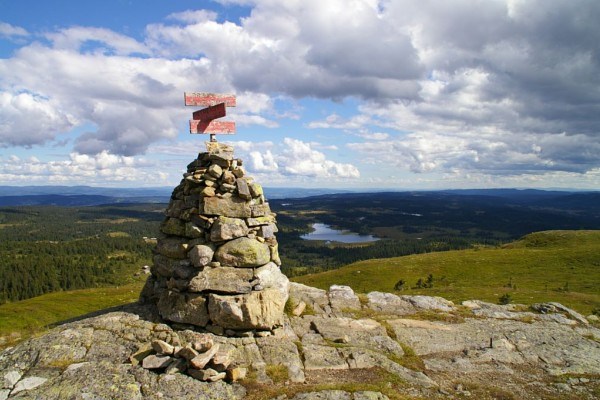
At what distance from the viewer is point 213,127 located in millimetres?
25891

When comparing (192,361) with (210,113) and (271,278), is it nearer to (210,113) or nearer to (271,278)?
(271,278)

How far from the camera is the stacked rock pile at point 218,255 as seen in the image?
71.0 ft

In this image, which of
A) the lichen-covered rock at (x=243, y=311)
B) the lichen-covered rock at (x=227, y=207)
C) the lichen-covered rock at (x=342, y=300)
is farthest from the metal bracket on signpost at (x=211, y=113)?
the lichen-covered rock at (x=342, y=300)

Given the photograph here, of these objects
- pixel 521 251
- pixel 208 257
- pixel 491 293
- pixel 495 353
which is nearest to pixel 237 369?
pixel 208 257

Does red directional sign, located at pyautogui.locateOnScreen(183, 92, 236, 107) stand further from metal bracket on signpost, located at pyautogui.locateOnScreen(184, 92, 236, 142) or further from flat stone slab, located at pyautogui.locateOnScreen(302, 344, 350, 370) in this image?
flat stone slab, located at pyautogui.locateOnScreen(302, 344, 350, 370)

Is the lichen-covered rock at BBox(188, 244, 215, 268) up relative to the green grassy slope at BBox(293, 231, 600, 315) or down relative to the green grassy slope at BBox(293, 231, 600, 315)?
up

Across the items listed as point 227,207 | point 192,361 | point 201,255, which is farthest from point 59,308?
point 192,361

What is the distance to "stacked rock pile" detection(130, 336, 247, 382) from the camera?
16.8 meters

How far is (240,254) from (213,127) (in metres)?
9.50

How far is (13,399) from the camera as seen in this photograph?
14203 mm

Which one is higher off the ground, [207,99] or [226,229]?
[207,99]

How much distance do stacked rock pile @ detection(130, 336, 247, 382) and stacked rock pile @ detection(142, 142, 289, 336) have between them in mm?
3328

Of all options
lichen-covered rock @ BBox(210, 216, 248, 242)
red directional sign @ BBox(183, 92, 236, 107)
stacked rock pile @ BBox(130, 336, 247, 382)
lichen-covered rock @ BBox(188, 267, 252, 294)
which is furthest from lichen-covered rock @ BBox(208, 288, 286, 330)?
red directional sign @ BBox(183, 92, 236, 107)

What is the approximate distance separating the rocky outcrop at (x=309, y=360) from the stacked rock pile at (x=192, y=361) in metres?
0.05
